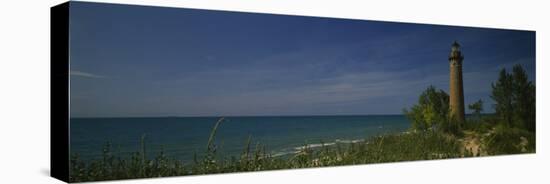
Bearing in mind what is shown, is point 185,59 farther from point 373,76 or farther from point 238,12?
point 373,76

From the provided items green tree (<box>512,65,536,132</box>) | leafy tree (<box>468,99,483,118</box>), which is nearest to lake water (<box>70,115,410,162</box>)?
leafy tree (<box>468,99,483,118</box>)

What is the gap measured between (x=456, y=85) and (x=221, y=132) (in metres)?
4.23

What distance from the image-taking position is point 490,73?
11.6 meters

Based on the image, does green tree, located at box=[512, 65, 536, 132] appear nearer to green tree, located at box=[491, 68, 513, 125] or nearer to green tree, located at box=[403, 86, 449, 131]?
green tree, located at box=[491, 68, 513, 125]

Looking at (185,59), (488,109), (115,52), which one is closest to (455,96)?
(488,109)

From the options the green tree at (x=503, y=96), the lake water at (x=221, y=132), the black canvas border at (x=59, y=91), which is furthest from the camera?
the green tree at (x=503, y=96)

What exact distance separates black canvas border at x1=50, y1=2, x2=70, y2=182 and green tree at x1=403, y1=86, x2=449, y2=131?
17.2ft

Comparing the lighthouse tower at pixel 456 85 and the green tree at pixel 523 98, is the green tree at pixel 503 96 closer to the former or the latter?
the green tree at pixel 523 98

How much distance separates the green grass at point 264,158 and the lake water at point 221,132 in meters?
0.08

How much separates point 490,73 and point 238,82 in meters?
4.66

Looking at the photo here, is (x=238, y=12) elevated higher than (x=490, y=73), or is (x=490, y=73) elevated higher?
(x=238, y=12)

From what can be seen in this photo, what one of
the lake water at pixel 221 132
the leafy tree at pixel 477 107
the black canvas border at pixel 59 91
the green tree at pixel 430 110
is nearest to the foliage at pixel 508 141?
the leafy tree at pixel 477 107

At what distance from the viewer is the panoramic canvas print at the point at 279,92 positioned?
8367 mm

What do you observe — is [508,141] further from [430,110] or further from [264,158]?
[264,158]
